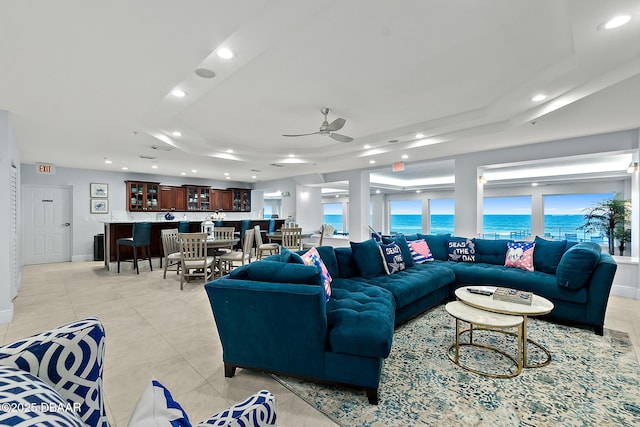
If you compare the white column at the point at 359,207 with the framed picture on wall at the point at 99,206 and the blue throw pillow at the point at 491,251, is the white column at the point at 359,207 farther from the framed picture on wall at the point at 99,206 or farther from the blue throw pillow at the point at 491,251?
the framed picture on wall at the point at 99,206

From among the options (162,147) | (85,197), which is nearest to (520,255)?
(162,147)

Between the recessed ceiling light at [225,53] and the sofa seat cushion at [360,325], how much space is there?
2.19 metres

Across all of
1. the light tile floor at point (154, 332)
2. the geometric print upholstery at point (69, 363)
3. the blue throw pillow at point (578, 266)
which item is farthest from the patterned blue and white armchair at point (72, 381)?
the blue throw pillow at point (578, 266)

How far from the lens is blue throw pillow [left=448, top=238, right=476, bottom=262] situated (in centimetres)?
459

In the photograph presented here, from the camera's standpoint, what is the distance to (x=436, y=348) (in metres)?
2.74

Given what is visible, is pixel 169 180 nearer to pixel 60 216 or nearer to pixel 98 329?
pixel 60 216

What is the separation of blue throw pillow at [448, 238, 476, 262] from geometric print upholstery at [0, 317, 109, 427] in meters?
4.73

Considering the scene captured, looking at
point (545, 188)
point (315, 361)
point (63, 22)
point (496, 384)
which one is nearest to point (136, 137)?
point (63, 22)

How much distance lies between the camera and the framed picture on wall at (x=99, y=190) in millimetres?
8281

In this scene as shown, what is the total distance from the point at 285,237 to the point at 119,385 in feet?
13.8

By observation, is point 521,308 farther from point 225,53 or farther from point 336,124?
point 225,53

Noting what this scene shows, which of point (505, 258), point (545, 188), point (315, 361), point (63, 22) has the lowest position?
point (315, 361)

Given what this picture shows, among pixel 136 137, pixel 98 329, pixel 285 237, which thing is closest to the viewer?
pixel 98 329

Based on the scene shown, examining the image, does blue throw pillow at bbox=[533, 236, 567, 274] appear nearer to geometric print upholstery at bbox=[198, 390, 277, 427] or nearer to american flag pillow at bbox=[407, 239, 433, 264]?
american flag pillow at bbox=[407, 239, 433, 264]
